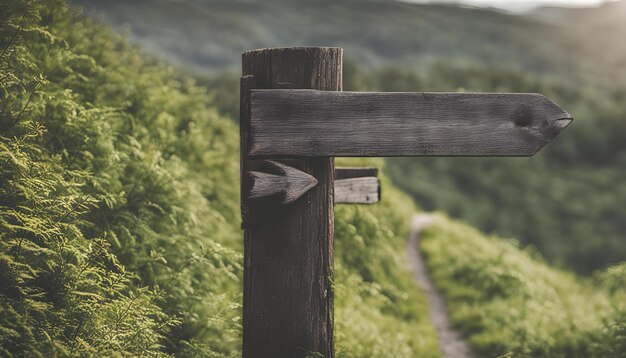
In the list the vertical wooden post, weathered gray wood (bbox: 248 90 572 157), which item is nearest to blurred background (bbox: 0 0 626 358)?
the vertical wooden post

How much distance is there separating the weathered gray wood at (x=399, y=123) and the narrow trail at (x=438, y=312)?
4754 mm

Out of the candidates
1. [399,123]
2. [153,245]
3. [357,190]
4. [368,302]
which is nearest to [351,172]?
Result: [357,190]

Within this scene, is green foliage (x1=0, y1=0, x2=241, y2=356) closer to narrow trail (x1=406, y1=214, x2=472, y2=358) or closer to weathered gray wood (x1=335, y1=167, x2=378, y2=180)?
weathered gray wood (x1=335, y1=167, x2=378, y2=180)

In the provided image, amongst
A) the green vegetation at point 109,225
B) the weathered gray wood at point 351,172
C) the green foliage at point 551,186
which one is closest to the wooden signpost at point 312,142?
the green vegetation at point 109,225

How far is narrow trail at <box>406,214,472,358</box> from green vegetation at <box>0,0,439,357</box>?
329mm

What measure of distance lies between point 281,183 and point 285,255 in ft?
1.62

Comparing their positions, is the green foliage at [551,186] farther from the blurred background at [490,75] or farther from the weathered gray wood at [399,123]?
the weathered gray wood at [399,123]

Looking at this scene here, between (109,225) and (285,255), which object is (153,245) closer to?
(109,225)

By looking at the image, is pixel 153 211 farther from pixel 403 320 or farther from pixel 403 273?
pixel 403 273

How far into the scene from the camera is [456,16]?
176 m

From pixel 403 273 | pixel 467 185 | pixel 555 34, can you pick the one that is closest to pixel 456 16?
pixel 555 34

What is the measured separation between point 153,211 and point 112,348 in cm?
211

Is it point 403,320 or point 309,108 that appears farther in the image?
point 403,320

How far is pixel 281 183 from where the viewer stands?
2.93 m
